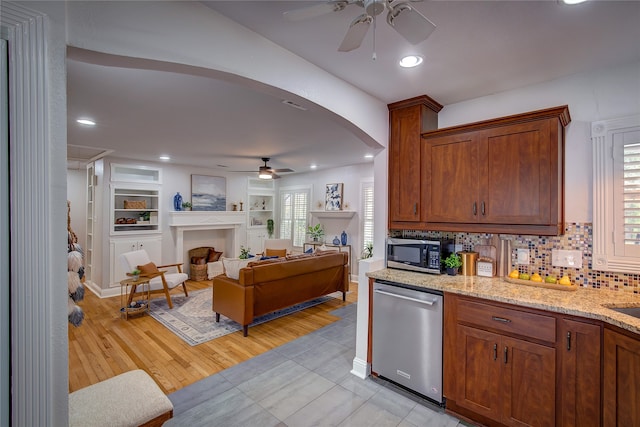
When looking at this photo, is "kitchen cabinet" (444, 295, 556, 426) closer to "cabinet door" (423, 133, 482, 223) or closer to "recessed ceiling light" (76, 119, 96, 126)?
"cabinet door" (423, 133, 482, 223)

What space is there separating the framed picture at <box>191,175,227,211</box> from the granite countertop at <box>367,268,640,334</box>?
536 cm

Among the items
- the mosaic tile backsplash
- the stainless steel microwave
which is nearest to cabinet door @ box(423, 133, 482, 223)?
the stainless steel microwave

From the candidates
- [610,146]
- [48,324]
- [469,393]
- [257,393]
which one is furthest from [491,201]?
[48,324]

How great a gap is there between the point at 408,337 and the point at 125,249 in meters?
5.48

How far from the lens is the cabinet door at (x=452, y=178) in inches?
97.0

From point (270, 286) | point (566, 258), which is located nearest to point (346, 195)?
point (270, 286)

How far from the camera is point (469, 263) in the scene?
2611 millimetres

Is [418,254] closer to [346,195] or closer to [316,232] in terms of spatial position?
[346,195]

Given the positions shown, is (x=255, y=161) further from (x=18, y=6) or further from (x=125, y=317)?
(x=18, y=6)

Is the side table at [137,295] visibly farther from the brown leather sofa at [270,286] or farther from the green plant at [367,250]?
the green plant at [367,250]

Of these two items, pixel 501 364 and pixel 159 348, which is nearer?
pixel 501 364

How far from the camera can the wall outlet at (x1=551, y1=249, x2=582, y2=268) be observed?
89.6 inches

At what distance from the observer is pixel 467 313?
2.12 metres

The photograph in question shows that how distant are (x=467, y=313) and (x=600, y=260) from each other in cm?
109
